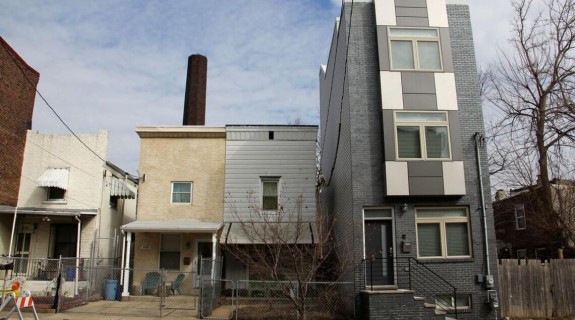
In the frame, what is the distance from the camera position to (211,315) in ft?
46.3

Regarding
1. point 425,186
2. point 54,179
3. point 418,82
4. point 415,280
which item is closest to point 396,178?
point 425,186

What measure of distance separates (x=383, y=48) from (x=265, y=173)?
22.9 feet

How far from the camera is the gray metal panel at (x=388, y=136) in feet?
46.4

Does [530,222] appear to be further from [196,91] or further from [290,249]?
[196,91]

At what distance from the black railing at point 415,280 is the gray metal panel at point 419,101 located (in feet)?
14.5

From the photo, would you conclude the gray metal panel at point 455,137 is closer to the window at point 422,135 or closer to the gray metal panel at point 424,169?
the window at point 422,135

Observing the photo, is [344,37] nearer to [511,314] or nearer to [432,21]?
[432,21]

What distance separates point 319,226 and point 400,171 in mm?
2795

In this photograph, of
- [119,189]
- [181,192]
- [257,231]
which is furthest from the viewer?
[119,189]

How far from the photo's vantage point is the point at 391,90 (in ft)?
47.9

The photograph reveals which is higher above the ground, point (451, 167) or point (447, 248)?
point (451, 167)

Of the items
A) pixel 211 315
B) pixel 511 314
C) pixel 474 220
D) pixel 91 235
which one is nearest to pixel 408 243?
pixel 474 220

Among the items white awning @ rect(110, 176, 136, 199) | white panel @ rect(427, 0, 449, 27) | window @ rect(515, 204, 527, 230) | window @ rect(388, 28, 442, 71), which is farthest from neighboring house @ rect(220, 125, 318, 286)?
window @ rect(515, 204, 527, 230)

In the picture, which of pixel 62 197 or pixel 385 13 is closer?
pixel 385 13
